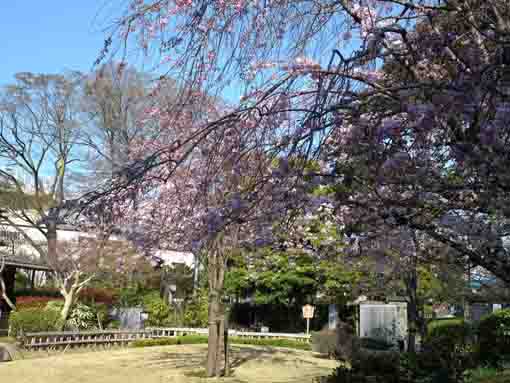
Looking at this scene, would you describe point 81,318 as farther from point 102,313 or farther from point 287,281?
point 287,281

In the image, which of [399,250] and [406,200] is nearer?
[406,200]

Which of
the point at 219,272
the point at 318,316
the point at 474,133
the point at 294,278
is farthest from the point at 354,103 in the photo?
the point at 318,316

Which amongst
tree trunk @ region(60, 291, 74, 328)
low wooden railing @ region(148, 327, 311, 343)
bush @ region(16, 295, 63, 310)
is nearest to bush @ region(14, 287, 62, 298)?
bush @ region(16, 295, 63, 310)

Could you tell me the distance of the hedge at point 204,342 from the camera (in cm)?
1739

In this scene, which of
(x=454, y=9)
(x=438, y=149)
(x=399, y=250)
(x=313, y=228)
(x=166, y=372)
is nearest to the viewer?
(x=454, y=9)

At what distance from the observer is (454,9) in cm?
375

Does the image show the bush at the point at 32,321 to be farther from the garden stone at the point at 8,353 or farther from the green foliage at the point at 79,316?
the garden stone at the point at 8,353

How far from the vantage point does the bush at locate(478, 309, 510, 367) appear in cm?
1001

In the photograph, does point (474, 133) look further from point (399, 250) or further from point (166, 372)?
point (166, 372)

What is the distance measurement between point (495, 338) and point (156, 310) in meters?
14.3

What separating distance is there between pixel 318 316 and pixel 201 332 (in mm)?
4870

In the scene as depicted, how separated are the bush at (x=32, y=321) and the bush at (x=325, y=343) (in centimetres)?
750

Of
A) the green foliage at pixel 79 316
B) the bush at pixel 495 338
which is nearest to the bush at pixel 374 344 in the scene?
the bush at pixel 495 338

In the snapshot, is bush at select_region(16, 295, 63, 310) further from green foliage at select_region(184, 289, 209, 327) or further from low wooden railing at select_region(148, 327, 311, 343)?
green foliage at select_region(184, 289, 209, 327)
